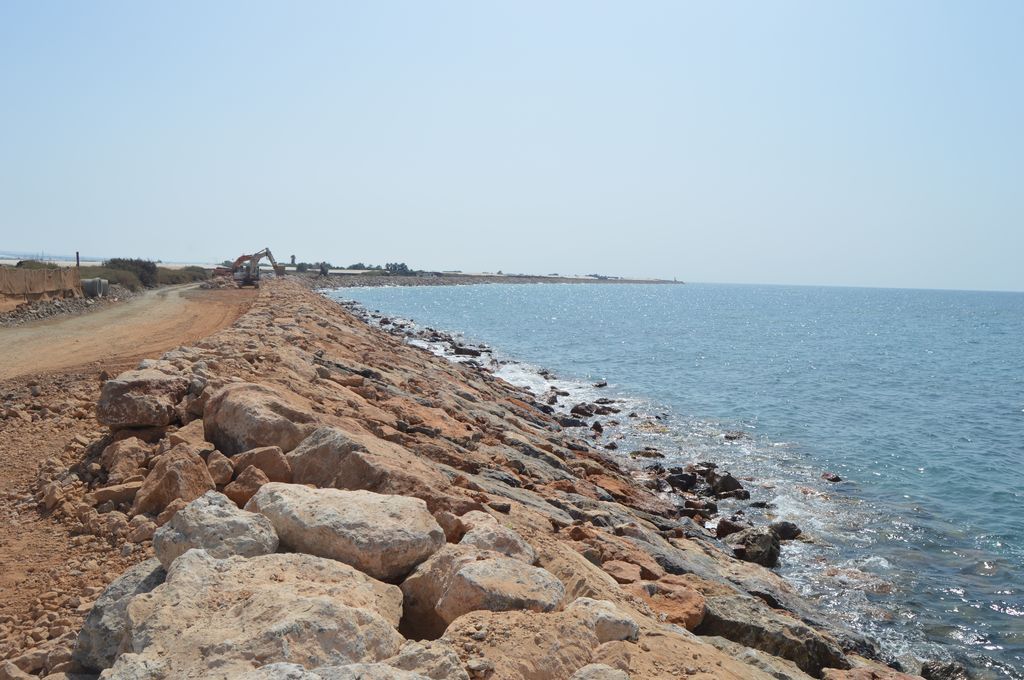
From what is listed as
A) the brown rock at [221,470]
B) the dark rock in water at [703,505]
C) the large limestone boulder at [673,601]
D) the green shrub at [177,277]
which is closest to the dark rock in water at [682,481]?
the dark rock in water at [703,505]

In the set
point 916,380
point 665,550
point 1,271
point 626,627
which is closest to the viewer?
point 626,627

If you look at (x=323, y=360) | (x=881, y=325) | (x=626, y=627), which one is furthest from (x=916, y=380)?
(x=881, y=325)

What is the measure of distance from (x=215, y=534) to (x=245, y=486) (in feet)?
4.56

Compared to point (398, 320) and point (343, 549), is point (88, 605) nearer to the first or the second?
point (343, 549)

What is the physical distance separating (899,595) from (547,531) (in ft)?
21.5

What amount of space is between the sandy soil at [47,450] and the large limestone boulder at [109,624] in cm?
59

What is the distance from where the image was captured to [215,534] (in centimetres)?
484

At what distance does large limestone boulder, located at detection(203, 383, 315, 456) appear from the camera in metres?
7.38

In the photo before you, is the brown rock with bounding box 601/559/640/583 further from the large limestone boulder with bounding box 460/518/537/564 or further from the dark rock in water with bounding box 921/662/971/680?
the dark rock in water with bounding box 921/662/971/680

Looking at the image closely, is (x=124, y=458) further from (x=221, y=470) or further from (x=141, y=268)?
(x=141, y=268)

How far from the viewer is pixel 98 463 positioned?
7523 mm

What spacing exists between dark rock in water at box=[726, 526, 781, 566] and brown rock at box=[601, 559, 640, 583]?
487 cm

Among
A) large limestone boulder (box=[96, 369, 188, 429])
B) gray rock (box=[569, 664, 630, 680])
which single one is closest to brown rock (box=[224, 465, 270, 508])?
large limestone boulder (box=[96, 369, 188, 429])

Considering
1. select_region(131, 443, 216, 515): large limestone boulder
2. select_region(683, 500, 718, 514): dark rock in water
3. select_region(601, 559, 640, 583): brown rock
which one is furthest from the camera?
select_region(683, 500, 718, 514): dark rock in water
